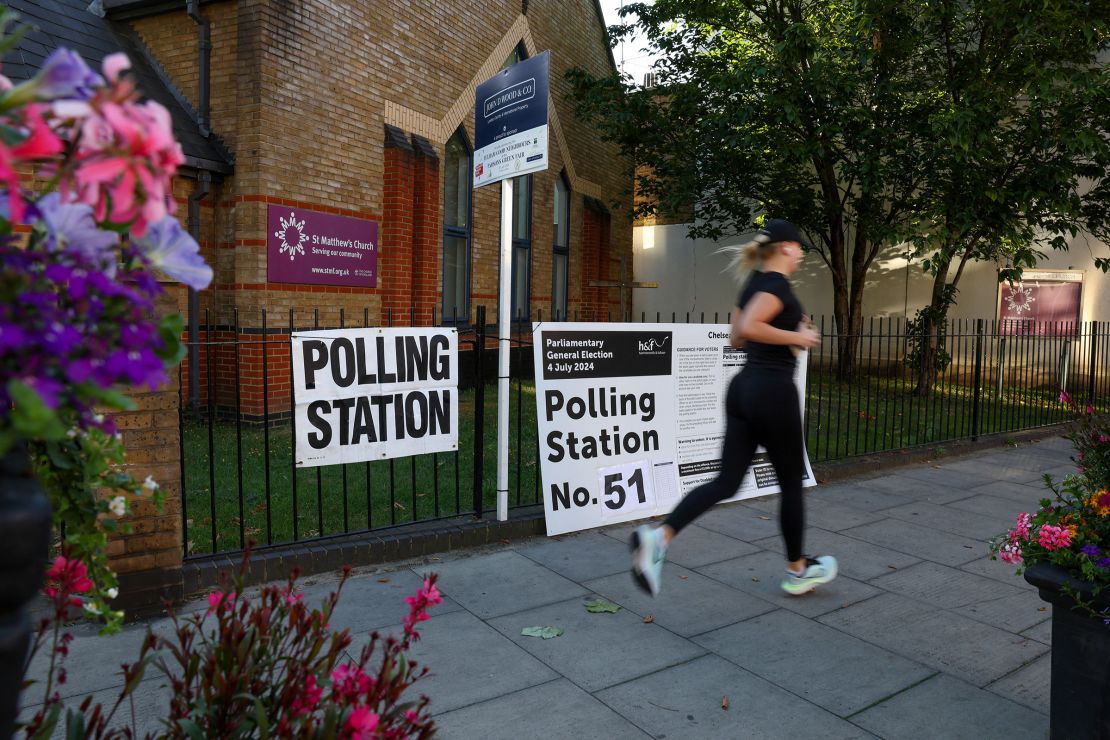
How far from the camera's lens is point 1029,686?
365 centimetres

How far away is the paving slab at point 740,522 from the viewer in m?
6.06

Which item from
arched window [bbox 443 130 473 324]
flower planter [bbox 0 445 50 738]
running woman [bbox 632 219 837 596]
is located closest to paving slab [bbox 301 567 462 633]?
running woman [bbox 632 219 837 596]

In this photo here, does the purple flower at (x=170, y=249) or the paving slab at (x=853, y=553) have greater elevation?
the purple flower at (x=170, y=249)

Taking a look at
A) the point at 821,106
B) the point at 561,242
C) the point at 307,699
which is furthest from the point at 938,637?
the point at 561,242

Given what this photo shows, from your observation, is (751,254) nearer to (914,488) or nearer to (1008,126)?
(914,488)

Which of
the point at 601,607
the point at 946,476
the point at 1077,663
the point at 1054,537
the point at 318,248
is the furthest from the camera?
the point at 318,248

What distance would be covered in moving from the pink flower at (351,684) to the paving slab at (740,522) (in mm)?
4593

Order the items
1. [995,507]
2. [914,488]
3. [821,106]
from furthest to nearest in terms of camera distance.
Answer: [821,106]
[914,488]
[995,507]

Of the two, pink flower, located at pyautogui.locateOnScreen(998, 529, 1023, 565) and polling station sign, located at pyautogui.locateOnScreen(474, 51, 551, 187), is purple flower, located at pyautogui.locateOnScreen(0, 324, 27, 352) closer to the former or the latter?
pink flower, located at pyautogui.locateOnScreen(998, 529, 1023, 565)

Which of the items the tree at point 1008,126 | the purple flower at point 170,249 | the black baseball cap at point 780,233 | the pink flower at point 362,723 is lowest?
the pink flower at point 362,723

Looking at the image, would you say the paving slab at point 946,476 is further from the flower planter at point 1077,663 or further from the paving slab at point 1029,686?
the flower planter at point 1077,663

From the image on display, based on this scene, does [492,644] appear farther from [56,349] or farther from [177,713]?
[56,349]

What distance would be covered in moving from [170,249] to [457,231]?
42.9 ft

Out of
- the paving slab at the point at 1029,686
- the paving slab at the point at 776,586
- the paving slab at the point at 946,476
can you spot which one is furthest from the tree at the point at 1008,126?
the paving slab at the point at 1029,686
